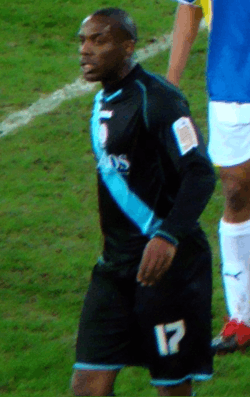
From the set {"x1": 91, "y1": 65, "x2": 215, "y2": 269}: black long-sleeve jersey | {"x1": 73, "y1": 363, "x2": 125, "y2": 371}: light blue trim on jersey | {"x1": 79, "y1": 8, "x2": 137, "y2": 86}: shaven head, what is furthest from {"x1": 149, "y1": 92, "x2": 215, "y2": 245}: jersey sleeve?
{"x1": 73, "y1": 363, "x2": 125, "y2": 371}: light blue trim on jersey

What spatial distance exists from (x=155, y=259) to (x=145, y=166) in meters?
0.35

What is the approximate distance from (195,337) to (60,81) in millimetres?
5016

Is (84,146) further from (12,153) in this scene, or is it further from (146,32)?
(146,32)

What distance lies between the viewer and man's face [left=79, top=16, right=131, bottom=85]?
12.7 feet

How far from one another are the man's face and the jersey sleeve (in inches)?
10.3

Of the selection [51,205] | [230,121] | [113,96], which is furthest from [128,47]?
[51,205]

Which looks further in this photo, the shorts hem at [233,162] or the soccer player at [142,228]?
the shorts hem at [233,162]

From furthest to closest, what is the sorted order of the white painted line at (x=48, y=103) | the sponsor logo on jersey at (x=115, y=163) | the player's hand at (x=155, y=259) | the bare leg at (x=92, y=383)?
the white painted line at (x=48, y=103), the bare leg at (x=92, y=383), the sponsor logo on jersey at (x=115, y=163), the player's hand at (x=155, y=259)

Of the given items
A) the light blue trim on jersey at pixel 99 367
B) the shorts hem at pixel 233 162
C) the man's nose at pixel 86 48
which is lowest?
the shorts hem at pixel 233 162

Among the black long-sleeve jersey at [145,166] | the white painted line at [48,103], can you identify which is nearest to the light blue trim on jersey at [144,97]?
the black long-sleeve jersey at [145,166]

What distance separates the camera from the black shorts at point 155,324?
395cm

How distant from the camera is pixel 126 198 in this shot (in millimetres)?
3930

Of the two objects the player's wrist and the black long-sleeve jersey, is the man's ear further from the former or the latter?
the player's wrist

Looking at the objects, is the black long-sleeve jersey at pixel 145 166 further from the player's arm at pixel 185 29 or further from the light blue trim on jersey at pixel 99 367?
the player's arm at pixel 185 29
